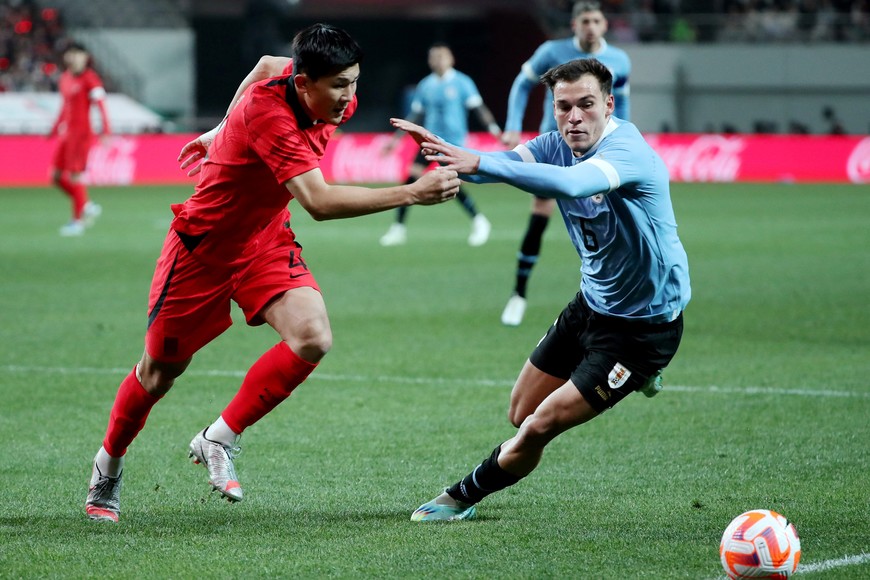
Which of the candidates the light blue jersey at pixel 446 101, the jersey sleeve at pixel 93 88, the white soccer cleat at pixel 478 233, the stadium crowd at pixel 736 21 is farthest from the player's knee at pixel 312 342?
the stadium crowd at pixel 736 21

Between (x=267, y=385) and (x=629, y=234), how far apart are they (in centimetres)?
158

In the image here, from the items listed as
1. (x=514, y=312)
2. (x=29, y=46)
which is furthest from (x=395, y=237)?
(x=29, y=46)

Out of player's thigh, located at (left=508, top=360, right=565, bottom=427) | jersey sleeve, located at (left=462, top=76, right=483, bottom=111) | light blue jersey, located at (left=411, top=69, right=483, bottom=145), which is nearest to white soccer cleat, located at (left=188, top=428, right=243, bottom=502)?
player's thigh, located at (left=508, top=360, right=565, bottom=427)

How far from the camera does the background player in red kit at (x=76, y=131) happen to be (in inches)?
728

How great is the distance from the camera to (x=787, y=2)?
36.6m

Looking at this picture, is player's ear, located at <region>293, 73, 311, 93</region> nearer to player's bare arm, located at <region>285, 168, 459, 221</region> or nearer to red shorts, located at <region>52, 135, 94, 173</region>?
player's bare arm, located at <region>285, 168, 459, 221</region>

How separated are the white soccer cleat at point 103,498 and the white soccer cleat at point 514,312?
5578 millimetres

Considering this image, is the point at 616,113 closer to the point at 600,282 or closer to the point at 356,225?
the point at 600,282

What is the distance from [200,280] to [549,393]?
1.52 m

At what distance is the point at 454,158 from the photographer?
14.8ft

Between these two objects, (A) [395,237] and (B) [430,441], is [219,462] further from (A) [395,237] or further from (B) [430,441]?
(A) [395,237]

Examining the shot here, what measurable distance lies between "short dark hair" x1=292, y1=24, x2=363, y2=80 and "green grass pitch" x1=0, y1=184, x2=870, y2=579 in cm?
176

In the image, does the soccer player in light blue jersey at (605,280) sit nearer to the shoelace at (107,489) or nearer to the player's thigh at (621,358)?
the player's thigh at (621,358)

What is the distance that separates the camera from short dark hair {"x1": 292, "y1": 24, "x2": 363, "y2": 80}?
476 cm
